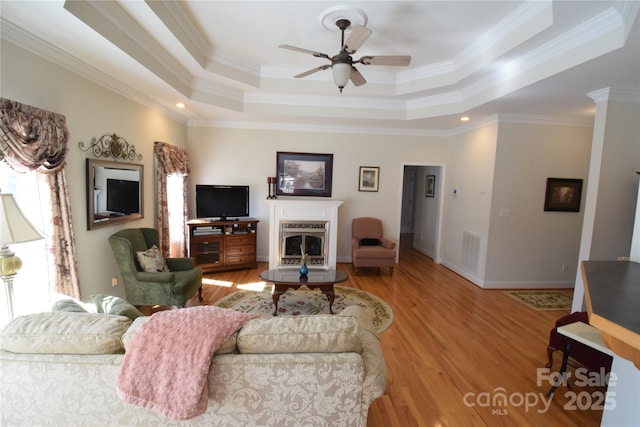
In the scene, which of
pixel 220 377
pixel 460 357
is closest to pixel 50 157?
pixel 220 377

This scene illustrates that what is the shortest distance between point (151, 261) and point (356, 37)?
10.0 ft

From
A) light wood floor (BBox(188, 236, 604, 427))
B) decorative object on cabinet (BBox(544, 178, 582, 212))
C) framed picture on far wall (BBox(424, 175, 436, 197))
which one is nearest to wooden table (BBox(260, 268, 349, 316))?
light wood floor (BBox(188, 236, 604, 427))

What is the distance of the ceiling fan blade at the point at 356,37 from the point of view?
2.05 m

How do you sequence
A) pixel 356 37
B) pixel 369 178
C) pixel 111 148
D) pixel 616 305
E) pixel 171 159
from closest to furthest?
pixel 616 305 → pixel 356 37 → pixel 111 148 → pixel 171 159 → pixel 369 178

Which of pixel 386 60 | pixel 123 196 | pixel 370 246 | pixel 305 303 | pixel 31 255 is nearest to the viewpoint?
pixel 31 255

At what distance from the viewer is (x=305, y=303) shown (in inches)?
141

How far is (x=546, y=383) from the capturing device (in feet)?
7.36

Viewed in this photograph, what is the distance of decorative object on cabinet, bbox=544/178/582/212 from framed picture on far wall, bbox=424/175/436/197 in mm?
2126

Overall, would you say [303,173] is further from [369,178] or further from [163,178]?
[163,178]

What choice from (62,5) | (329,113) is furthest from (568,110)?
(62,5)

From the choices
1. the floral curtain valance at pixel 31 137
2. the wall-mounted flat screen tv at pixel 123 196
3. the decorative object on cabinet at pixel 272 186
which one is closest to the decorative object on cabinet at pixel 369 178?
the decorative object on cabinet at pixel 272 186

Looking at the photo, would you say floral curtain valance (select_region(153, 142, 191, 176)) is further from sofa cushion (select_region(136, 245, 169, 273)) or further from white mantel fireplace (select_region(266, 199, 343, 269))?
white mantel fireplace (select_region(266, 199, 343, 269))

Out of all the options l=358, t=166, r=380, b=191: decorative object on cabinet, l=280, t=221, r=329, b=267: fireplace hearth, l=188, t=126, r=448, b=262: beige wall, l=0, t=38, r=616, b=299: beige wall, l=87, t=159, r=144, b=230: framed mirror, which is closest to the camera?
l=0, t=38, r=616, b=299: beige wall

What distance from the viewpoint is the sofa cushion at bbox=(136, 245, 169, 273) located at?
10.1 ft
